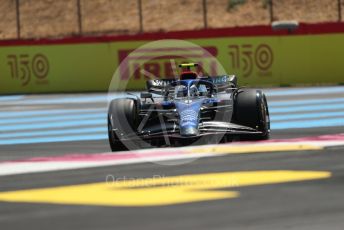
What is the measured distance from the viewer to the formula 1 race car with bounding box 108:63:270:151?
10305 mm

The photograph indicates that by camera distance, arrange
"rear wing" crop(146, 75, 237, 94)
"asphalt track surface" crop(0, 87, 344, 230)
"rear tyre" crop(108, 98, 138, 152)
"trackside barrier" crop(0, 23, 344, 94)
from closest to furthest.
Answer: "asphalt track surface" crop(0, 87, 344, 230), "rear tyre" crop(108, 98, 138, 152), "rear wing" crop(146, 75, 237, 94), "trackside barrier" crop(0, 23, 344, 94)

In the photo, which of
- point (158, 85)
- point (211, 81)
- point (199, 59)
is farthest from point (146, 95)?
point (199, 59)

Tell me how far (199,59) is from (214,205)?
1938 centimetres

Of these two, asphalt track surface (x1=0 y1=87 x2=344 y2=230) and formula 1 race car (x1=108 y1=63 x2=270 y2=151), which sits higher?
formula 1 race car (x1=108 y1=63 x2=270 y2=151)

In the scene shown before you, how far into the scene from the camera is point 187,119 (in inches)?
403

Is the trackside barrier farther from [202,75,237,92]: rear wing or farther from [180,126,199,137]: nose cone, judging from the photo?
[180,126,199,137]: nose cone

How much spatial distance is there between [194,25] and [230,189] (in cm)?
3702

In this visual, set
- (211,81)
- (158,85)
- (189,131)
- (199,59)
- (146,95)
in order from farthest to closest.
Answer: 1. (199,59)
2. (158,85)
3. (211,81)
4. (146,95)
5. (189,131)

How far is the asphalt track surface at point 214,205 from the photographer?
5.53 m

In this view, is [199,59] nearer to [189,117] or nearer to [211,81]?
[211,81]

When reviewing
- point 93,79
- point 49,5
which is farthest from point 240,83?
point 49,5

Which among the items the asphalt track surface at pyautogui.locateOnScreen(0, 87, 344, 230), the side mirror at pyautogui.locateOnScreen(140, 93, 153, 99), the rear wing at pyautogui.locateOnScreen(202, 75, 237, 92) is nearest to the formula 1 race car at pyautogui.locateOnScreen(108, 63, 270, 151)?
the side mirror at pyautogui.locateOnScreen(140, 93, 153, 99)

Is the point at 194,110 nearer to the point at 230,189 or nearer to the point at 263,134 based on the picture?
the point at 263,134

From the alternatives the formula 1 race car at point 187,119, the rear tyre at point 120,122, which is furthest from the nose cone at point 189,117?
the rear tyre at point 120,122
